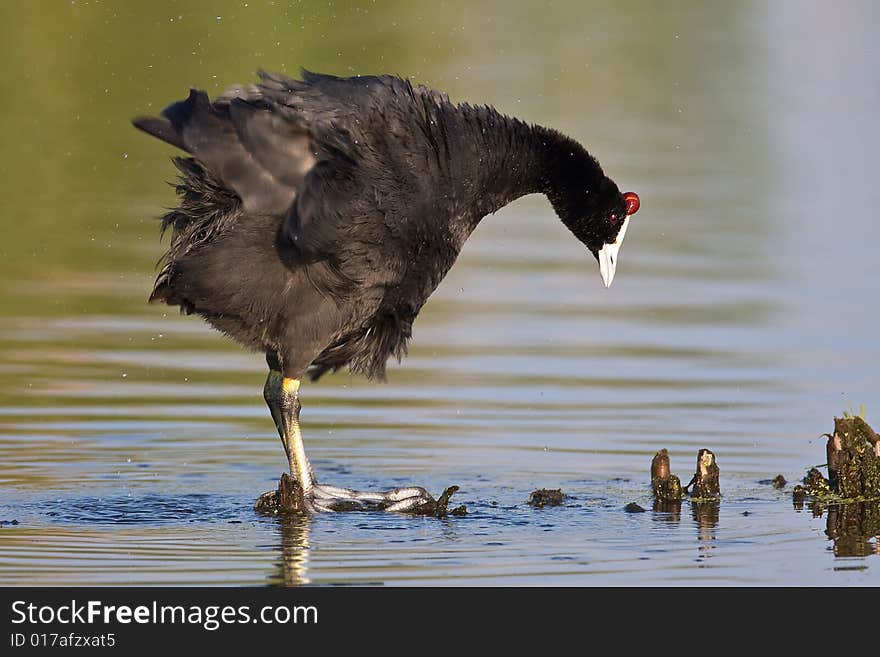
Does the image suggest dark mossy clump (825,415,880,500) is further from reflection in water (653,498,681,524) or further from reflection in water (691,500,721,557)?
reflection in water (653,498,681,524)

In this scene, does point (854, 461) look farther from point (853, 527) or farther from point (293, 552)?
point (293, 552)

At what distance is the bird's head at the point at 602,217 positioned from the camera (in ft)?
30.3

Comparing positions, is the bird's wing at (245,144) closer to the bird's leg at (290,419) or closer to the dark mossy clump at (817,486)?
the bird's leg at (290,419)

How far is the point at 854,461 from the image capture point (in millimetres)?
8180

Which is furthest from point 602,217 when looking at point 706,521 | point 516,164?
point 706,521

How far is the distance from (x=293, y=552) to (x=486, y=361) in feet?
13.7

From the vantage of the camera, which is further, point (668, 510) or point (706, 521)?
point (668, 510)

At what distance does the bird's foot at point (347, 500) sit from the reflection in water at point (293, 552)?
92 mm

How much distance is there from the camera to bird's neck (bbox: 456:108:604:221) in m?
8.52

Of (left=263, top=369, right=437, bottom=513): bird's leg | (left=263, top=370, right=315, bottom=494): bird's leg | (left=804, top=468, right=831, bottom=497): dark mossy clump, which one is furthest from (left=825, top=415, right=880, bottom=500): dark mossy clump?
(left=263, top=370, right=315, bottom=494): bird's leg

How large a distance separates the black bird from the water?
0.72 meters

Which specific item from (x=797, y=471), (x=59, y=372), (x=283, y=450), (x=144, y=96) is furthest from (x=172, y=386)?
(x=144, y=96)

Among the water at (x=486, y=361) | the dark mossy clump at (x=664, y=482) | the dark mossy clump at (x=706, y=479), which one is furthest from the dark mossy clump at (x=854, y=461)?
the dark mossy clump at (x=664, y=482)

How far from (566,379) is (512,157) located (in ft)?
7.67
